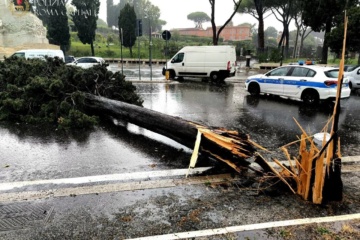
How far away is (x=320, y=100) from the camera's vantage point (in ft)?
36.5

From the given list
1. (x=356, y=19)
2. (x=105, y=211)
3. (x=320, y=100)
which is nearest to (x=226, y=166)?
(x=105, y=211)

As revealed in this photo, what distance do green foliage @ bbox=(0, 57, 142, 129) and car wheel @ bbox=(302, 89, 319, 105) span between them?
21.0 ft

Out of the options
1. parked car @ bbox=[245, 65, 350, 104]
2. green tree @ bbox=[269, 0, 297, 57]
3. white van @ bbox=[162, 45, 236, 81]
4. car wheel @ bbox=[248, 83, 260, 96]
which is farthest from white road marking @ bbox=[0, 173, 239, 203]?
green tree @ bbox=[269, 0, 297, 57]

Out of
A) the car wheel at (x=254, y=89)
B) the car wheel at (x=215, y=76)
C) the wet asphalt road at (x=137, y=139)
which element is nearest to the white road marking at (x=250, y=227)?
the wet asphalt road at (x=137, y=139)

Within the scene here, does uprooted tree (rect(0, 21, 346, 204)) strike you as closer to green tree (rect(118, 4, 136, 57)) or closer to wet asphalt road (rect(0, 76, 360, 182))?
wet asphalt road (rect(0, 76, 360, 182))

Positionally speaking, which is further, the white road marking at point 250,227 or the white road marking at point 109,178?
the white road marking at point 109,178

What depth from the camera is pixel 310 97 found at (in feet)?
37.1

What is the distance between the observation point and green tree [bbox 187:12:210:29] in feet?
385

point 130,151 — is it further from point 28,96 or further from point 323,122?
point 323,122

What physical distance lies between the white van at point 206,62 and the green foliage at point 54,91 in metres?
9.73

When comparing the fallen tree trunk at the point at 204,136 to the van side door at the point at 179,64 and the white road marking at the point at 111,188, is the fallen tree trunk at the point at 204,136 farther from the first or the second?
the van side door at the point at 179,64

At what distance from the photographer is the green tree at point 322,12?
23395 millimetres

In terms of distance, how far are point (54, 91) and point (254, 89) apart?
8.63 meters

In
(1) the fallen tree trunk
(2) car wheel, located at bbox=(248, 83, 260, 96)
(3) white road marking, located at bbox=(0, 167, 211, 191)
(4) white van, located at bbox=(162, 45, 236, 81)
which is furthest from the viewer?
(4) white van, located at bbox=(162, 45, 236, 81)
